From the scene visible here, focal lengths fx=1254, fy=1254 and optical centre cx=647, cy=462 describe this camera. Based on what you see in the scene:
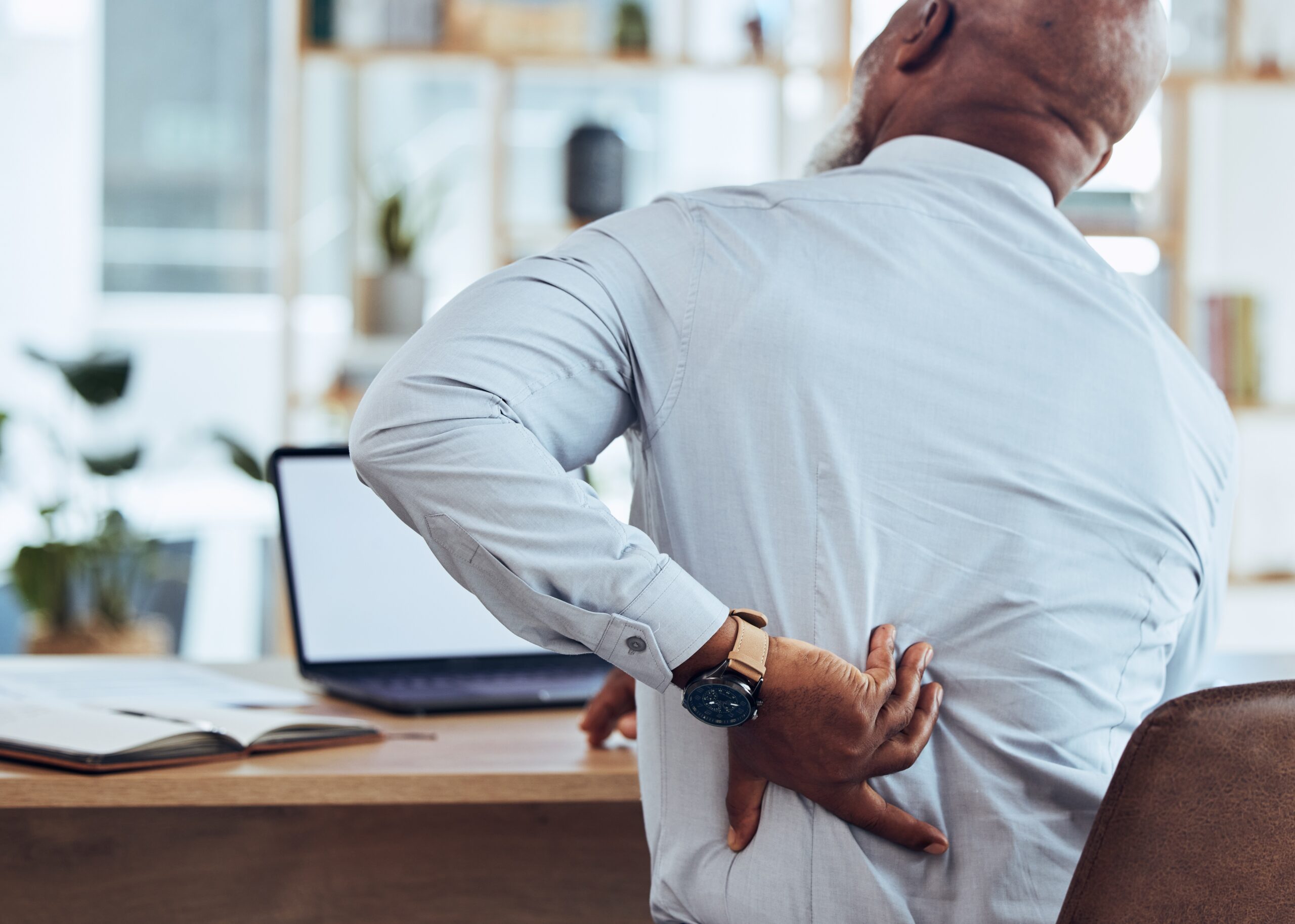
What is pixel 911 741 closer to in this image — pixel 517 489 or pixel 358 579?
pixel 517 489

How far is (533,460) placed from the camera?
0.83m

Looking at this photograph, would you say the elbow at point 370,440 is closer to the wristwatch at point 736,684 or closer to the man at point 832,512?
the man at point 832,512

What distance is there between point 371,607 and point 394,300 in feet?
6.66

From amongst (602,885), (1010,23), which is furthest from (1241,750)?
(602,885)

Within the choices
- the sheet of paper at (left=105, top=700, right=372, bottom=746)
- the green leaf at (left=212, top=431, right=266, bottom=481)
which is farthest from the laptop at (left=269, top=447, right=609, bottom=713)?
the green leaf at (left=212, top=431, right=266, bottom=481)

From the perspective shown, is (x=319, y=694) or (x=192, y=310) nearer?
(x=319, y=694)

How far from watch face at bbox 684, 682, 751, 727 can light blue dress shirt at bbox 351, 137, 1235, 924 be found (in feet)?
0.08

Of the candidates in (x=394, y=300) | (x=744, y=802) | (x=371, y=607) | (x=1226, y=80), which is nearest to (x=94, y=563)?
(x=394, y=300)

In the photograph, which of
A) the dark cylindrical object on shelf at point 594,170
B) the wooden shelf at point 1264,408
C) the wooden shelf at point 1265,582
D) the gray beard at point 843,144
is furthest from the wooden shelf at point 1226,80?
the gray beard at point 843,144

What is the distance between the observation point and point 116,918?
4.50 ft

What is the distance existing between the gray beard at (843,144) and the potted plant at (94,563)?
7.73 feet

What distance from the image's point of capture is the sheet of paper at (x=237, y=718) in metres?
1.20

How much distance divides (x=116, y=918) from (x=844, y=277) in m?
1.07

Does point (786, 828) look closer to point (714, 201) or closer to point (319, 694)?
point (714, 201)
